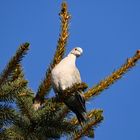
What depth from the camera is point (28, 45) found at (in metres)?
2.66

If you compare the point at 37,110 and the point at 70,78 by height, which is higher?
the point at 70,78

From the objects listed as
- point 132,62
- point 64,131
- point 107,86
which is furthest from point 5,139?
point 132,62

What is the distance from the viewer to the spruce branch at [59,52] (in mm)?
3619

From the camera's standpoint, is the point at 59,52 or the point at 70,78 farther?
the point at 70,78

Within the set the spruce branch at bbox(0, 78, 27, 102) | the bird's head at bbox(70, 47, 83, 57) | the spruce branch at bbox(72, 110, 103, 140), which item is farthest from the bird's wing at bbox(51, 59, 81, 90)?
the spruce branch at bbox(0, 78, 27, 102)

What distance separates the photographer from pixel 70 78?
4848 mm

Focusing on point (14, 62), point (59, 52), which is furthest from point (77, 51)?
point (14, 62)

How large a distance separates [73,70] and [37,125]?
75.0 inches

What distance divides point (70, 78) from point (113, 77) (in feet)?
4.38

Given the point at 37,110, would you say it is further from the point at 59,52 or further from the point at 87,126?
the point at 59,52

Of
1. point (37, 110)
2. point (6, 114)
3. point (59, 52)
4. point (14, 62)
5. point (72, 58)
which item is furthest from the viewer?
point (72, 58)

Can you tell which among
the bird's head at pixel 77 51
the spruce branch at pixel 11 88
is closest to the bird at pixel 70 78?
the bird's head at pixel 77 51

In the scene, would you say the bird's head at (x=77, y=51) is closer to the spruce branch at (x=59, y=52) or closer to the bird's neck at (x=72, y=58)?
the bird's neck at (x=72, y=58)

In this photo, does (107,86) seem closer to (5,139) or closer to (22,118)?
(22,118)
